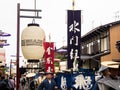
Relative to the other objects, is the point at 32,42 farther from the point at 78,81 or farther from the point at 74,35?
the point at 74,35

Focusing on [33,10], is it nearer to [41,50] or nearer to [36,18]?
[36,18]

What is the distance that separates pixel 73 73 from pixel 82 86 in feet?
2.19

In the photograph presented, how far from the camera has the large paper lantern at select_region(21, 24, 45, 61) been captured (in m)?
10.2

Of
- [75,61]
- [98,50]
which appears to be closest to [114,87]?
[75,61]

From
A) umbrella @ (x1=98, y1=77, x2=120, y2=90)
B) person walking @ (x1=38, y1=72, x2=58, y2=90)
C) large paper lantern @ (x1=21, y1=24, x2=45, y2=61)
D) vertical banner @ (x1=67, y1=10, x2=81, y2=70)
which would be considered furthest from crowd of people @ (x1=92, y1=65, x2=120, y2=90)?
vertical banner @ (x1=67, y1=10, x2=81, y2=70)

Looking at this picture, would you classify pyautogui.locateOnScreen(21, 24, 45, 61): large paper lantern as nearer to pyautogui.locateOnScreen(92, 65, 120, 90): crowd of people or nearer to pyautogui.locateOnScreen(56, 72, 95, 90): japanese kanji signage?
pyautogui.locateOnScreen(92, 65, 120, 90): crowd of people

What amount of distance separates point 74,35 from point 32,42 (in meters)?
10.5

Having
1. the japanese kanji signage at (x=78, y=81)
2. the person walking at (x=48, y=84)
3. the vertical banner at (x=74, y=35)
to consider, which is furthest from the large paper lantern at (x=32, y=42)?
the vertical banner at (x=74, y=35)

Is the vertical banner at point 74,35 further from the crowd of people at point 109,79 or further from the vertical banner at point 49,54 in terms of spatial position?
the crowd of people at point 109,79

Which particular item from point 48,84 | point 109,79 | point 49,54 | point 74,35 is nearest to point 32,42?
point 109,79

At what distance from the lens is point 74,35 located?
20.6 metres

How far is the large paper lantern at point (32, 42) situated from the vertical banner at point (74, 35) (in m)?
9.71

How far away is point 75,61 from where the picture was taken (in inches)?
779

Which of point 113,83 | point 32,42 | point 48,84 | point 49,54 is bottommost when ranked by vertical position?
point 48,84
